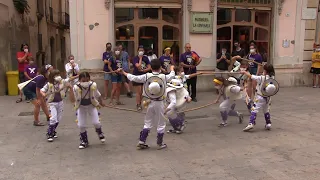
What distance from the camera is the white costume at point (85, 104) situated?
5.89 m

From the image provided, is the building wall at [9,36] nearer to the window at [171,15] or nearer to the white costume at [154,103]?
the window at [171,15]

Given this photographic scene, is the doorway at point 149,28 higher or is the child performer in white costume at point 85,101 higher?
the doorway at point 149,28

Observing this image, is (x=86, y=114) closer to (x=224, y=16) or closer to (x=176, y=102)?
(x=176, y=102)

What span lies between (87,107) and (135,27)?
20.0 ft

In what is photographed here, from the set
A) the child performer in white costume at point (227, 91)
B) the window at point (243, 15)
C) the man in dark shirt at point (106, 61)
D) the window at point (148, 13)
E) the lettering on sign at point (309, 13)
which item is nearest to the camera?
the child performer in white costume at point (227, 91)

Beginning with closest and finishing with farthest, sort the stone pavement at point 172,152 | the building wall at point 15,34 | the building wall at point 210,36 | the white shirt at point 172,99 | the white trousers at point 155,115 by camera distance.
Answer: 1. the stone pavement at point 172,152
2. the white trousers at point 155,115
3. the white shirt at point 172,99
4. the building wall at point 210,36
5. the building wall at point 15,34

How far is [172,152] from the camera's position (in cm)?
583

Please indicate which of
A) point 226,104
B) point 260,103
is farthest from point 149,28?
point 260,103

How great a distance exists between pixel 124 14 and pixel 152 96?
639 cm

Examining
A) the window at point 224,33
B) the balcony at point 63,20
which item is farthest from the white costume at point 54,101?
the balcony at point 63,20

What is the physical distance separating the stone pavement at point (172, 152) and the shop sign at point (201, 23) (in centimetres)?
442

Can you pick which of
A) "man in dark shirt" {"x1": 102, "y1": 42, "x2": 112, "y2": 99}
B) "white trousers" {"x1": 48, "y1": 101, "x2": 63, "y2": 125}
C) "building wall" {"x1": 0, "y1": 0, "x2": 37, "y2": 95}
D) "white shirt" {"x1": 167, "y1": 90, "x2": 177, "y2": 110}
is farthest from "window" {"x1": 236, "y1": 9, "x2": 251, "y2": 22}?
"building wall" {"x1": 0, "y1": 0, "x2": 37, "y2": 95}

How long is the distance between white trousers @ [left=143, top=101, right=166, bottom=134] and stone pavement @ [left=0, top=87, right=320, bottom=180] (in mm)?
416

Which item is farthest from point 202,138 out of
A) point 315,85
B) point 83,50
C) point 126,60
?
point 315,85
